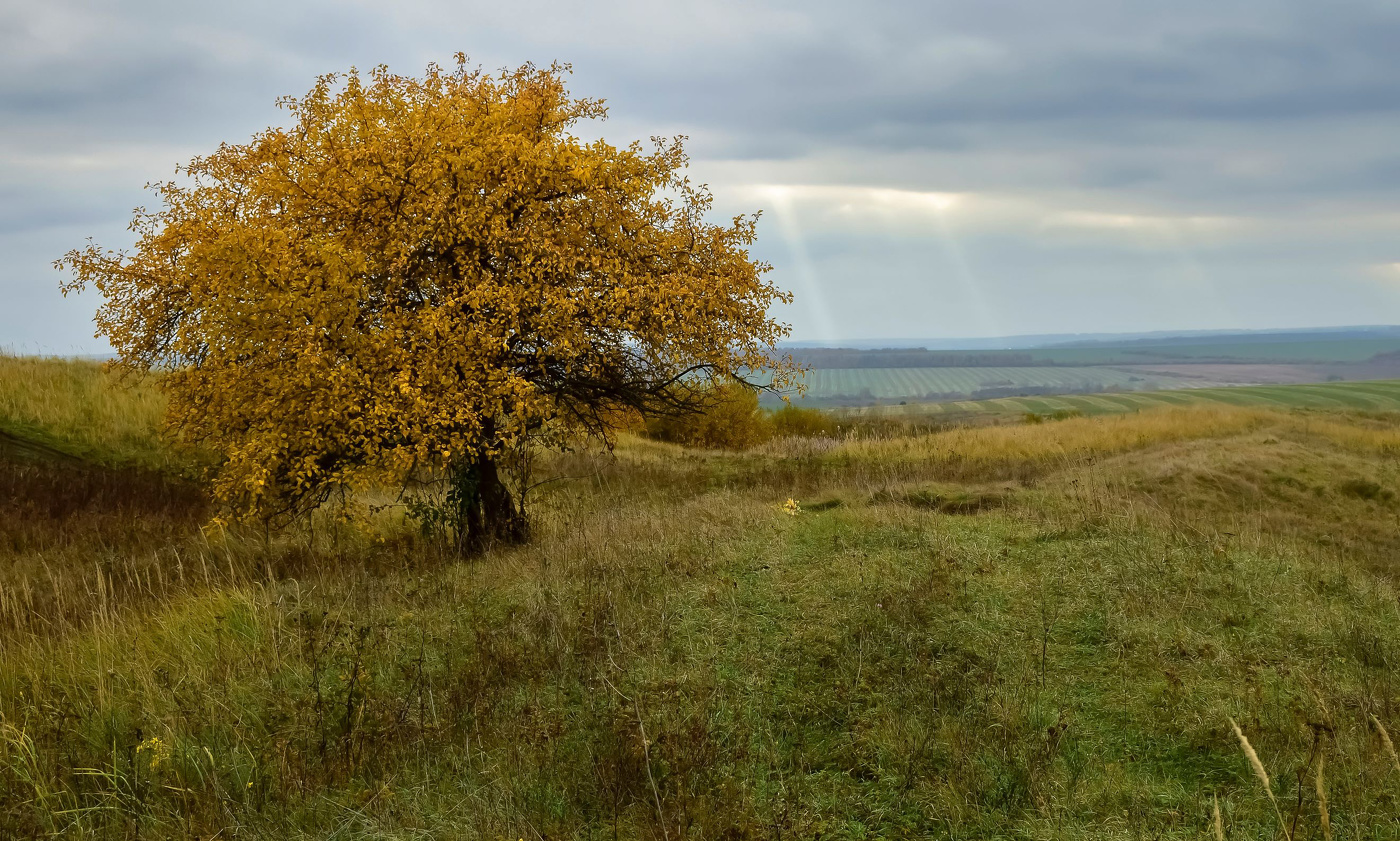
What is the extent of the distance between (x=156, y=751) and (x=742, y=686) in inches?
174

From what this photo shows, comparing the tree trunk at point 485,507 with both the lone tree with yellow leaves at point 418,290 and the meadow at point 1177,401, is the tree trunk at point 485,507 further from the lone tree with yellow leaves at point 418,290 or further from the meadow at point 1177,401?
the meadow at point 1177,401

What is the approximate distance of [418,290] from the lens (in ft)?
44.7

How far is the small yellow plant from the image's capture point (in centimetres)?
627

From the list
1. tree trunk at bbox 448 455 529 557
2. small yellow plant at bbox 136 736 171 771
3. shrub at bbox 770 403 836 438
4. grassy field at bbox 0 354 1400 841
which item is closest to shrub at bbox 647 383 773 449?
shrub at bbox 770 403 836 438

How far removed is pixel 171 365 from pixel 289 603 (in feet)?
20.6

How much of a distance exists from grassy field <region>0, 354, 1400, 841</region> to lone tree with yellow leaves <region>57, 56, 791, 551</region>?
205cm

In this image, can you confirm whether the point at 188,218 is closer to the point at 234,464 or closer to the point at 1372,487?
the point at 234,464

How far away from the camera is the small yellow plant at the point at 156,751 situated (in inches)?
247

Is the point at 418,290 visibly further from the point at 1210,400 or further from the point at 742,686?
the point at 1210,400

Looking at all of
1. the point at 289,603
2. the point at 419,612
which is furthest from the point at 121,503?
the point at 419,612

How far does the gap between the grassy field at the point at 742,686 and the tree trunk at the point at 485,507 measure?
134cm

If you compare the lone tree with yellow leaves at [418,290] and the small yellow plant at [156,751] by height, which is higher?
the lone tree with yellow leaves at [418,290]

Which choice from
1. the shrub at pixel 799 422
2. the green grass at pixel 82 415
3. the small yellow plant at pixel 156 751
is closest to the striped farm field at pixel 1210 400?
the shrub at pixel 799 422

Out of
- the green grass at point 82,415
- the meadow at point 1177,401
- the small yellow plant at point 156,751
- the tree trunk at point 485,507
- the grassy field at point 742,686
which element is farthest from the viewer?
the meadow at point 1177,401
